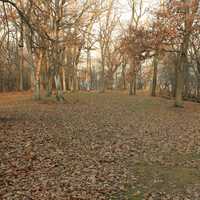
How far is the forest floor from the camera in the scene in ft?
20.4

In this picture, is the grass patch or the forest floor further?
the grass patch

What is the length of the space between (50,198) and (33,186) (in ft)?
2.55

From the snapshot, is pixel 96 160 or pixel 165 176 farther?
pixel 96 160

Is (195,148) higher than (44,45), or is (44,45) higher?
(44,45)

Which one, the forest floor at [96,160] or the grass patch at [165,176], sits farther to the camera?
the grass patch at [165,176]

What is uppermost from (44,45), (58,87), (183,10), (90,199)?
(183,10)

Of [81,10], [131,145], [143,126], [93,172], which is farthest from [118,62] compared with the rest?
[93,172]

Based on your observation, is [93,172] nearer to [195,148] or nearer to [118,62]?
[195,148]

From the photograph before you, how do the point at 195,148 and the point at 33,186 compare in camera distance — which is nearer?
the point at 33,186

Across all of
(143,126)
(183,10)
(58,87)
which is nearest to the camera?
(143,126)

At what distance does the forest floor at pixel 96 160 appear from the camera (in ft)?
Answer: 20.4

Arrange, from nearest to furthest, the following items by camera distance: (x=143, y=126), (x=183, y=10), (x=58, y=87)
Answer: (x=143, y=126) < (x=183, y=10) < (x=58, y=87)

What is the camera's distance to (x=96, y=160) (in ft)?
27.8

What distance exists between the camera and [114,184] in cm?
662
